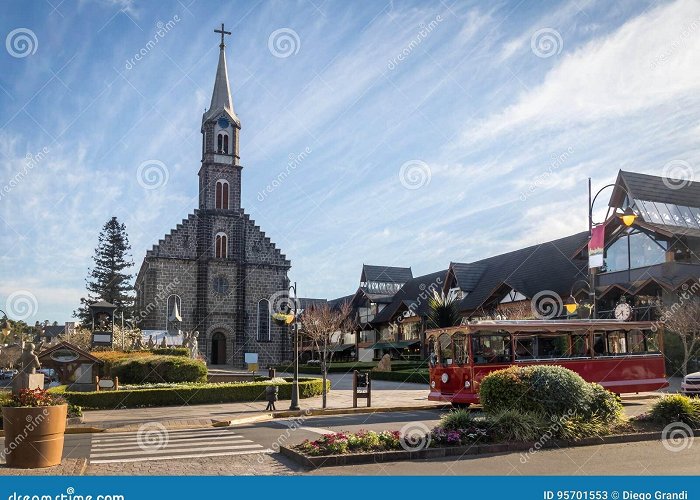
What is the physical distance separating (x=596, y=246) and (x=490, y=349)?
8.54m

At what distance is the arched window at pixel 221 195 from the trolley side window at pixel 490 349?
45.9 metres

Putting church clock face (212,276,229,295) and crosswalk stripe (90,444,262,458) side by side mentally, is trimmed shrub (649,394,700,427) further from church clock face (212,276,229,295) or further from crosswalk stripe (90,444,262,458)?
church clock face (212,276,229,295)

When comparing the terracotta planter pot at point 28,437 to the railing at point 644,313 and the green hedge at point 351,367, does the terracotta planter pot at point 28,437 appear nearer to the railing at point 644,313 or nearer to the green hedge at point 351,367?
the railing at point 644,313

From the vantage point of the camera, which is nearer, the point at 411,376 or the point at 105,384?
the point at 105,384

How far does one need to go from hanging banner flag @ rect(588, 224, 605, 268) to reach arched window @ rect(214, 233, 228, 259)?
4249cm

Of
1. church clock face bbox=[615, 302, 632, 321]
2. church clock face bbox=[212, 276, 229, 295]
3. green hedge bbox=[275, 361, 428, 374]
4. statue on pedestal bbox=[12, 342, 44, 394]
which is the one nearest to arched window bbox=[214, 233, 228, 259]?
church clock face bbox=[212, 276, 229, 295]

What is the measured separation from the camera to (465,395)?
22.0 m

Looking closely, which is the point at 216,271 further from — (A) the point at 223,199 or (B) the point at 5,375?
(B) the point at 5,375

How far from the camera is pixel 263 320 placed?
6425 centimetres

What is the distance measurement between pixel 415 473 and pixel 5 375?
68.9 metres

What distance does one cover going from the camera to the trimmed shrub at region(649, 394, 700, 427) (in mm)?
15141

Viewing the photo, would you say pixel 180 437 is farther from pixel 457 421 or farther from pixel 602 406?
pixel 602 406

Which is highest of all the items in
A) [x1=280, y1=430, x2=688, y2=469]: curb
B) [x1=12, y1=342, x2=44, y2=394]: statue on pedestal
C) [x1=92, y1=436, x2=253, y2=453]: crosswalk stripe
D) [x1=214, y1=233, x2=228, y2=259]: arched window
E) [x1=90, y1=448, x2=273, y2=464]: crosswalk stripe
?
[x1=214, y1=233, x2=228, y2=259]: arched window

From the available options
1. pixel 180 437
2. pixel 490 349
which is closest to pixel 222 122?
pixel 490 349
